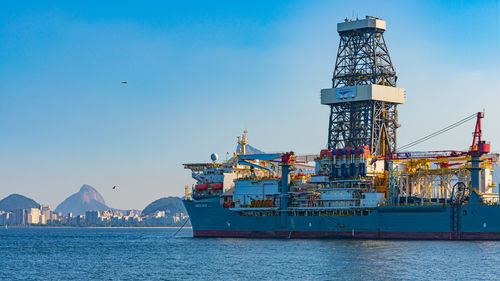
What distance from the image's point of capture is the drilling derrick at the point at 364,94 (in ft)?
321

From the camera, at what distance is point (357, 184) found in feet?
273

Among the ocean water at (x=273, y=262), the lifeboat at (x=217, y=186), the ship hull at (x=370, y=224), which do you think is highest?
the lifeboat at (x=217, y=186)

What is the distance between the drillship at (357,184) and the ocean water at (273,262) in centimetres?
339

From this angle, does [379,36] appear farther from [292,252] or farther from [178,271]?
[178,271]

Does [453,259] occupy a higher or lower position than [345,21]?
lower

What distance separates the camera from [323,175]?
85.2 metres

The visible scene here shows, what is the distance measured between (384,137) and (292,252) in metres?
38.4

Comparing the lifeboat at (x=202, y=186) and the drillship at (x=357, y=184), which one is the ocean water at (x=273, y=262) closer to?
the drillship at (x=357, y=184)

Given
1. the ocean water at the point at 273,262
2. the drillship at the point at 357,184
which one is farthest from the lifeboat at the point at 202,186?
the ocean water at the point at 273,262

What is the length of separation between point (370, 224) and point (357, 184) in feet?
18.4

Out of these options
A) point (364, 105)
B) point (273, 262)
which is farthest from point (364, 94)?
point (273, 262)

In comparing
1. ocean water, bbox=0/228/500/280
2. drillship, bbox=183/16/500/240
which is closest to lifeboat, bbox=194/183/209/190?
drillship, bbox=183/16/500/240

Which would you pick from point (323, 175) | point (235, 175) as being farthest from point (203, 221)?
point (323, 175)

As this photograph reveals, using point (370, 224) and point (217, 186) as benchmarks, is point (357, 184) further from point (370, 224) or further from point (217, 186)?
point (217, 186)
